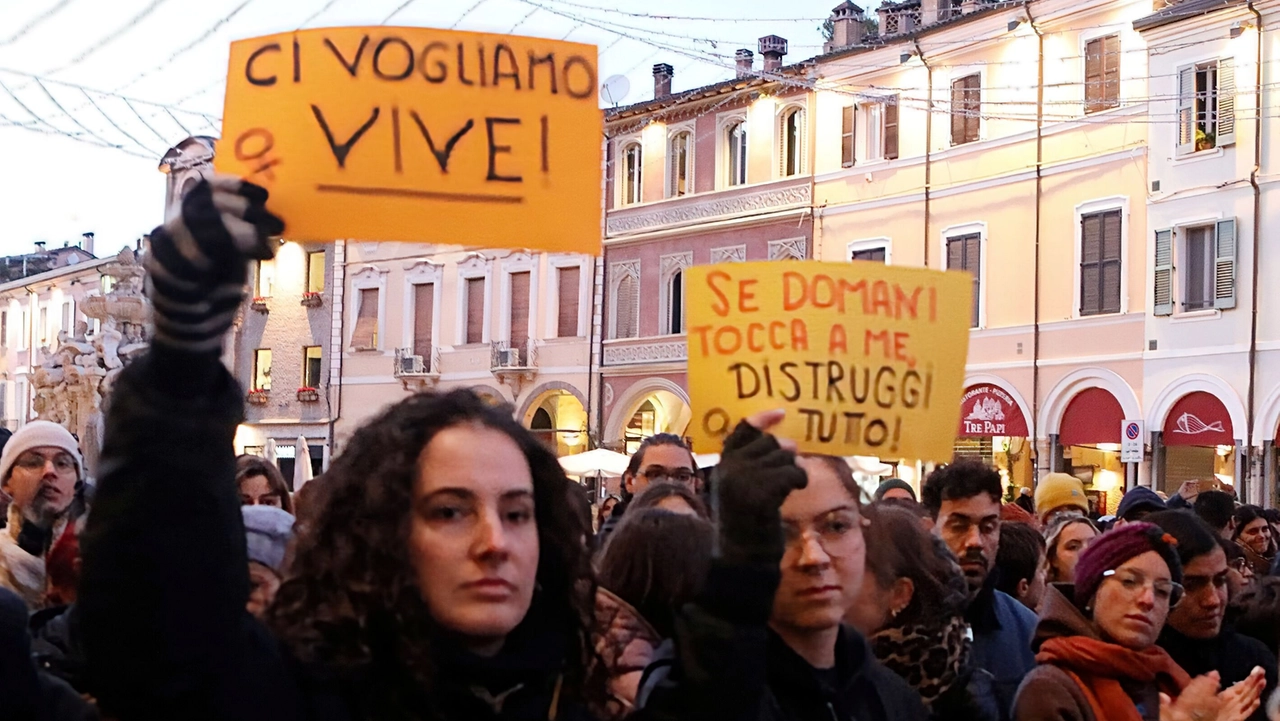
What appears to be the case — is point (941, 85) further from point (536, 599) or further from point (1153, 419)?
point (536, 599)

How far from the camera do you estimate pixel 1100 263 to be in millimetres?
24969

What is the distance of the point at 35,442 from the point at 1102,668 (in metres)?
4.07

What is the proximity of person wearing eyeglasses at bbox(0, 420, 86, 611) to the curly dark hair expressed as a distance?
299cm

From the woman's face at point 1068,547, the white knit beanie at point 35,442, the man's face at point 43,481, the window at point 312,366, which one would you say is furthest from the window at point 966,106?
the man's face at point 43,481

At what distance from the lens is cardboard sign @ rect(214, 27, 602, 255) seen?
2.62m

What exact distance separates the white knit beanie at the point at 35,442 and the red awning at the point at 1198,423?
2021 centimetres

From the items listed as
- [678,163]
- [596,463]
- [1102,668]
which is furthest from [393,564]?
[678,163]

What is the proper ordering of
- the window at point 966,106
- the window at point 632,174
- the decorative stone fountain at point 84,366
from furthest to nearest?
the window at point 632,174 < the window at point 966,106 < the decorative stone fountain at point 84,366

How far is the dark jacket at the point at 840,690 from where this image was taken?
297cm

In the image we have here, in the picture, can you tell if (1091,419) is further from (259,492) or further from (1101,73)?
(259,492)

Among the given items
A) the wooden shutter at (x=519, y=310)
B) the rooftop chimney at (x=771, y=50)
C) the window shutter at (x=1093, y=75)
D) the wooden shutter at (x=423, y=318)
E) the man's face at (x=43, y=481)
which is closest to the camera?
the man's face at (x=43, y=481)

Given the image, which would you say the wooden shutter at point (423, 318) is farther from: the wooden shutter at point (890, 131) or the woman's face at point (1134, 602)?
the woman's face at point (1134, 602)

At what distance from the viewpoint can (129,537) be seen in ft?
6.87

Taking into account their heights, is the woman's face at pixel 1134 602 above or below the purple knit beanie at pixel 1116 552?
below
